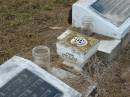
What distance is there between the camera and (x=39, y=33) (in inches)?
186

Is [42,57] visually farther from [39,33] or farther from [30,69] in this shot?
[39,33]

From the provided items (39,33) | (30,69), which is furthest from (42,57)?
(39,33)

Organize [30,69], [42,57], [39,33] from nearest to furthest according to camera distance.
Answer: [30,69], [42,57], [39,33]

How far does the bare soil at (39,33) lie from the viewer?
384 cm

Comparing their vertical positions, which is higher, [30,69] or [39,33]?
[30,69]

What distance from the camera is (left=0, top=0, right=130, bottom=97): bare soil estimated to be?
151 inches

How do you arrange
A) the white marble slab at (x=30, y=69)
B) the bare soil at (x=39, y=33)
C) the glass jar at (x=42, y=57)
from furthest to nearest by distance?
the bare soil at (x=39, y=33) → the glass jar at (x=42, y=57) → the white marble slab at (x=30, y=69)

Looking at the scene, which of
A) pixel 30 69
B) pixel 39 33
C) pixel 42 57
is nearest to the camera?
pixel 30 69

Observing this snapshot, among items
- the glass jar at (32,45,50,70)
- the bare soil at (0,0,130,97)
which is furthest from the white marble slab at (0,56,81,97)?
the bare soil at (0,0,130,97)

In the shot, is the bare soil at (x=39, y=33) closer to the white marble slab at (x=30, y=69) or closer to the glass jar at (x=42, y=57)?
the glass jar at (x=42, y=57)

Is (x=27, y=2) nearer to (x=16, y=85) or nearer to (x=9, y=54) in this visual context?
(x=9, y=54)

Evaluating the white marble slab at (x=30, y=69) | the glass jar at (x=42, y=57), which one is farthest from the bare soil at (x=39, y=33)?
the white marble slab at (x=30, y=69)

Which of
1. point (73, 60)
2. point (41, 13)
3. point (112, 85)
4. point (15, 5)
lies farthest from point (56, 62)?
point (15, 5)

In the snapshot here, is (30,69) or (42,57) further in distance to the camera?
(42,57)
